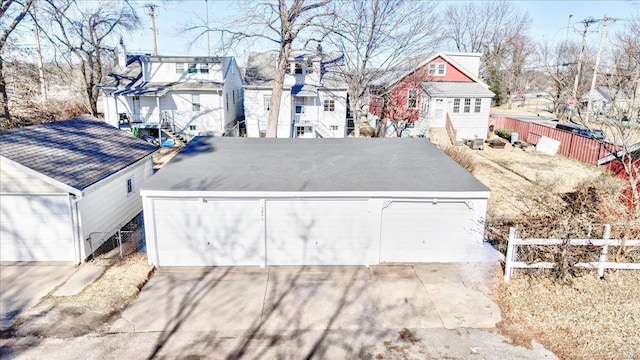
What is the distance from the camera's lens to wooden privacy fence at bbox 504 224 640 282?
948 cm

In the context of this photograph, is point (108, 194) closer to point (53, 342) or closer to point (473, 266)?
point (53, 342)

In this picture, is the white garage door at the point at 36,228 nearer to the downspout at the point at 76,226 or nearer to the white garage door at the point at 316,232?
the downspout at the point at 76,226

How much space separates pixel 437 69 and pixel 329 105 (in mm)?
9036

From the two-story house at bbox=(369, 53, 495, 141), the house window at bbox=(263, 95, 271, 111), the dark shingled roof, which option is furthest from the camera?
the house window at bbox=(263, 95, 271, 111)

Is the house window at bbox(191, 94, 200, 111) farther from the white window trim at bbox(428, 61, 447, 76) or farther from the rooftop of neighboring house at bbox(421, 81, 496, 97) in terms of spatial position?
the white window trim at bbox(428, 61, 447, 76)

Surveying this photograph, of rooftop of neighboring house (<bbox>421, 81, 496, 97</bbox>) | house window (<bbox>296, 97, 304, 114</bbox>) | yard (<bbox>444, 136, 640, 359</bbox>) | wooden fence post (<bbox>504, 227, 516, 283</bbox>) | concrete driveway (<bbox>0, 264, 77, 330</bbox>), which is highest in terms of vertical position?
rooftop of neighboring house (<bbox>421, 81, 496, 97</bbox>)

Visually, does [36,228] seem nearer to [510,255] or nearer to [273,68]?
[510,255]

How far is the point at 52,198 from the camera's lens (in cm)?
1070

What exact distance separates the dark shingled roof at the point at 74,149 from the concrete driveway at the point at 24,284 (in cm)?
235

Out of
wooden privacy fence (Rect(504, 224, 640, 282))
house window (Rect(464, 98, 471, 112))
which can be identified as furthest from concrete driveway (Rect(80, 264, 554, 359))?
house window (Rect(464, 98, 471, 112))

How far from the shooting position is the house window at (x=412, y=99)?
30609mm

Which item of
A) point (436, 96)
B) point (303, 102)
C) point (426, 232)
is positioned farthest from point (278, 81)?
point (426, 232)

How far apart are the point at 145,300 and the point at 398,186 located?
22.6 feet

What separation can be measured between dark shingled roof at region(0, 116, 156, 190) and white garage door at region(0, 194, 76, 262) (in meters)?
0.87
